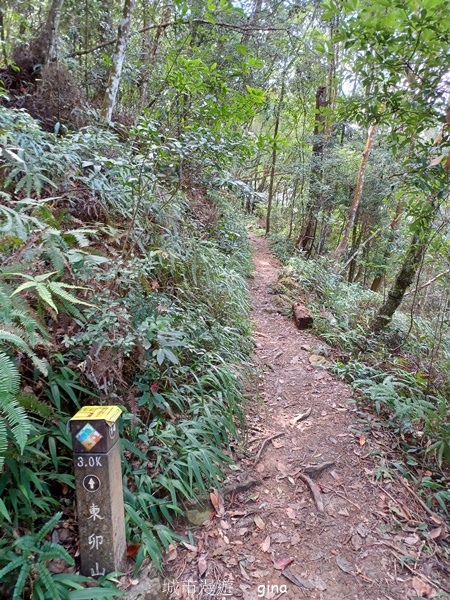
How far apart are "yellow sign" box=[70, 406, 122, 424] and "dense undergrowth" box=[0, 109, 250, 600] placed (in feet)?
0.81

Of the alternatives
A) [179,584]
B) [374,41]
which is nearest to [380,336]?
[374,41]

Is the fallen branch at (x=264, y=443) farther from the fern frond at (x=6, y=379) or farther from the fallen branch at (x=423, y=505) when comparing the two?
the fern frond at (x=6, y=379)

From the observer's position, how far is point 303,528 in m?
2.59

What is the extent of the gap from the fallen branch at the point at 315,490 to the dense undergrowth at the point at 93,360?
70 centimetres

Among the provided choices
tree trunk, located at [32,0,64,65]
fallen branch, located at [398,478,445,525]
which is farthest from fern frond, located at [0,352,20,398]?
tree trunk, located at [32,0,64,65]

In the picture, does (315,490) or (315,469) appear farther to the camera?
(315,469)

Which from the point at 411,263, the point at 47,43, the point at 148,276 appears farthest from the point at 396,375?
A: the point at 47,43

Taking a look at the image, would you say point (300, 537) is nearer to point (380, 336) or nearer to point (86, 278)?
point (86, 278)

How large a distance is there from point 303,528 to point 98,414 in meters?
1.89

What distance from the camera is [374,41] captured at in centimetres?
265

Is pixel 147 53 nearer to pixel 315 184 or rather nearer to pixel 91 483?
pixel 315 184

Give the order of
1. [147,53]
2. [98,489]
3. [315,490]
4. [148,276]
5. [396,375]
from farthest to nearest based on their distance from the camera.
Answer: [147,53], [396,375], [148,276], [315,490], [98,489]

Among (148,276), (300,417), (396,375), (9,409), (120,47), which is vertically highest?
(120,47)

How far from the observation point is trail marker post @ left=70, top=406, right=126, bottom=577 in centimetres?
175
